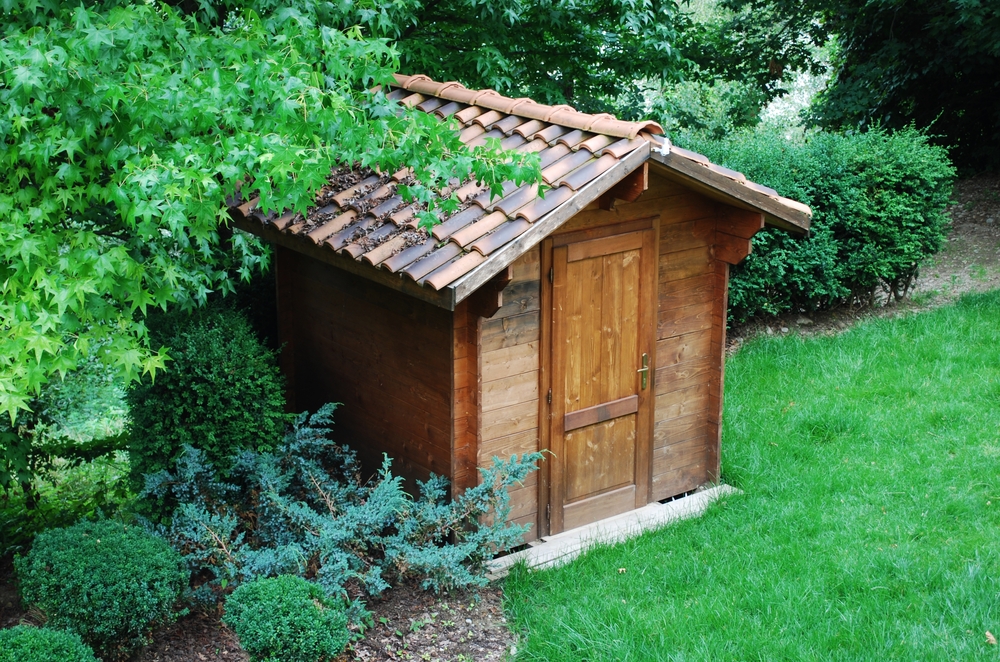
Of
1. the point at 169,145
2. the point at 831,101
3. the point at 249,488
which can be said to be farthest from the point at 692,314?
the point at 831,101

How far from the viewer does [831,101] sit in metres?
14.7

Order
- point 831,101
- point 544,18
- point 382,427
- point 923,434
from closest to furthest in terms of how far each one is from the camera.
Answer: point 382,427
point 923,434
point 544,18
point 831,101

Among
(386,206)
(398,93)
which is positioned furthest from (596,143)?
(398,93)

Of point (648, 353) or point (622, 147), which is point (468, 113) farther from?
point (648, 353)

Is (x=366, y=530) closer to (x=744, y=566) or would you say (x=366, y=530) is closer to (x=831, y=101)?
(x=744, y=566)

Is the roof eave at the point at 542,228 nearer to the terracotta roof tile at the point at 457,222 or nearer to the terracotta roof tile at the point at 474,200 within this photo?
the terracotta roof tile at the point at 474,200

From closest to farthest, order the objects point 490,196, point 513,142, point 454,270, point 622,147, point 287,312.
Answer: point 454,270 → point 490,196 → point 622,147 → point 513,142 → point 287,312

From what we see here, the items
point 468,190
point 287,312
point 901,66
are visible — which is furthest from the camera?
point 901,66

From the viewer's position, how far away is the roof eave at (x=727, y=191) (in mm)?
6180

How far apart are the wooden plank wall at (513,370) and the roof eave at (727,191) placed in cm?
100

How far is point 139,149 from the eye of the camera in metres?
5.29

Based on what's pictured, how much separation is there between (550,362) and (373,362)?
1.30m

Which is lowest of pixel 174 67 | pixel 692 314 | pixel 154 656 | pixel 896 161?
pixel 154 656

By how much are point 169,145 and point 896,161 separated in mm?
7894
